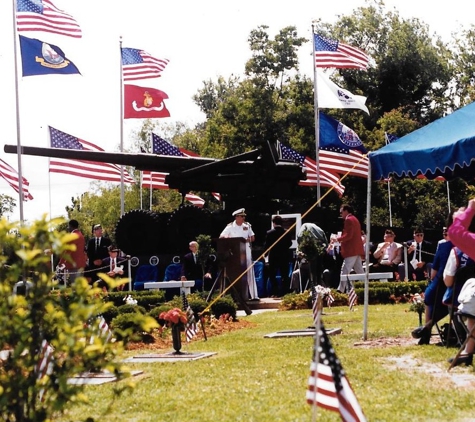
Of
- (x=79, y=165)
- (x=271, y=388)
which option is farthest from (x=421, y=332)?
(x=79, y=165)

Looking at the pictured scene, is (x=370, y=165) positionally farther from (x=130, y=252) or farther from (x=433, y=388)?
(x=130, y=252)

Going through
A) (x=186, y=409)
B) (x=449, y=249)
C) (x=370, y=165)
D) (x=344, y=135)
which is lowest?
(x=186, y=409)

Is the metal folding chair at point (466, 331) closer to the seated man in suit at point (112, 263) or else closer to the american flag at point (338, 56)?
the seated man in suit at point (112, 263)

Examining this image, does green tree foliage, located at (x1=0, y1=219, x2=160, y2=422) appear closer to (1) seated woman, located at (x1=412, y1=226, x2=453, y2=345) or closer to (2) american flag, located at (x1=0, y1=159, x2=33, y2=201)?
(1) seated woman, located at (x1=412, y1=226, x2=453, y2=345)

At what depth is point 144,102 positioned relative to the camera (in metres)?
32.6

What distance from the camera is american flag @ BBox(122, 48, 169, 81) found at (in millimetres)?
31531

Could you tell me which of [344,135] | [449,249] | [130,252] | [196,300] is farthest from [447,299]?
[344,135]

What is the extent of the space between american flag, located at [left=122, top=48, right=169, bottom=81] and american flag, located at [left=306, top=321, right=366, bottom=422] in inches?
1016

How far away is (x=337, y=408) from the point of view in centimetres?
598

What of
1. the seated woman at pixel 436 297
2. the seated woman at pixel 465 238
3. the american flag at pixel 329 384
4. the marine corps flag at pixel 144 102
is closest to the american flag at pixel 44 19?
the marine corps flag at pixel 144 102

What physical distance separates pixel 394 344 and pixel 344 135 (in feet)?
58.1

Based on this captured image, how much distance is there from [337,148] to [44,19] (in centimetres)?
967

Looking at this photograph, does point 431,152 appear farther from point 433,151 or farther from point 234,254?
point 234,254

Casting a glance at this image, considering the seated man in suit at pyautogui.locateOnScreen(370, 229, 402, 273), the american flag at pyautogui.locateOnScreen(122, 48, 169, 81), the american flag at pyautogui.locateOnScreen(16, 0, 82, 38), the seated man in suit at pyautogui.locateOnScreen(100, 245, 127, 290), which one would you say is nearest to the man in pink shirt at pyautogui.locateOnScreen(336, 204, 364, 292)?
the seated man in suit at pyautogui.locateOnScreen(370, 229, 402, 273)
